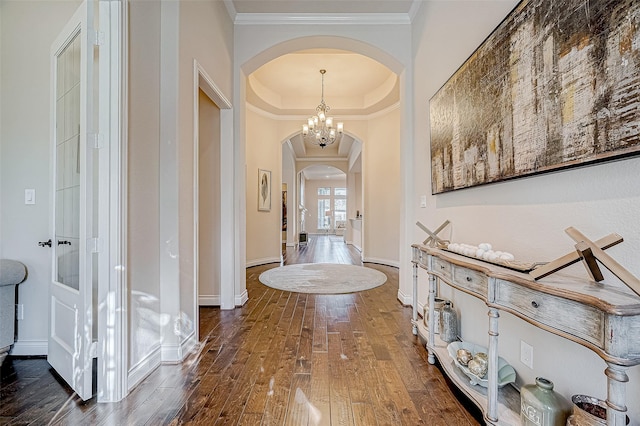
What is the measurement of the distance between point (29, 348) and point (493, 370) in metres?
3.24

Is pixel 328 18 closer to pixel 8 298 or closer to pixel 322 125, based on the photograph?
pixel 322 125

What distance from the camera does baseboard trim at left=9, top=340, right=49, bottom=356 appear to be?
2.27m

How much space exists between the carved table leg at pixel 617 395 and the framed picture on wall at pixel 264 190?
6.06 meters

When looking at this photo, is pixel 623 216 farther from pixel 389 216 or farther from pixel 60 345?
pixel 389 216

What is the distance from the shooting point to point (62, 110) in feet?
7.09

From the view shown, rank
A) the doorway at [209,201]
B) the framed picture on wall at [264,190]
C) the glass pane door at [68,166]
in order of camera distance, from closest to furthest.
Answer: the glass pane door at [68,166] < the doorway at [209,201] < the framed picture on wall at [264,190]

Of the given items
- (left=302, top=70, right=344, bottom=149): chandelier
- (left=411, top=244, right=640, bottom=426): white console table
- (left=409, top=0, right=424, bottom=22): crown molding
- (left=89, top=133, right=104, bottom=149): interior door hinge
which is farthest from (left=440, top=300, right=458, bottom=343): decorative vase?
(left=302, top=70, right=344, bottom=149): chandelier

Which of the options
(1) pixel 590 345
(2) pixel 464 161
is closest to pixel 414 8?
(2) pixel 464 161

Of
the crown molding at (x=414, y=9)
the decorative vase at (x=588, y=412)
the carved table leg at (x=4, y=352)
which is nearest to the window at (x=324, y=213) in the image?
the crown molding at (x=414, y=9)

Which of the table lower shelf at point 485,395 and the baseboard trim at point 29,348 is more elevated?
the table lower shelf at point 485,395

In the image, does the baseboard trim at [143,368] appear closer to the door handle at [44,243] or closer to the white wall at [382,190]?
the door handle at [44,243]

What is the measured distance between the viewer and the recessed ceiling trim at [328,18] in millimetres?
3494

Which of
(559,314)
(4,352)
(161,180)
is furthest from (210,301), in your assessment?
(559,314)

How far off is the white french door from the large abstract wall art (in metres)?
2.46
